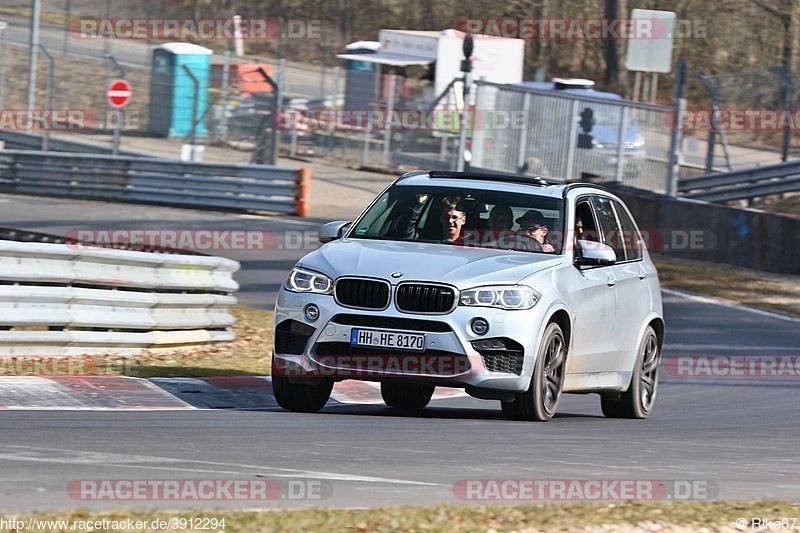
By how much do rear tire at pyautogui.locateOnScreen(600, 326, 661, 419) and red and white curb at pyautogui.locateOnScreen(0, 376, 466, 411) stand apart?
5.97ft

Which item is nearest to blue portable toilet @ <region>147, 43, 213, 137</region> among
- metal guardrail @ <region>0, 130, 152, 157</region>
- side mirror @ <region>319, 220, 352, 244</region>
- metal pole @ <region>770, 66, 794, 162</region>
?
metal guardrail @ <region>0, 130, 152, 157</region>

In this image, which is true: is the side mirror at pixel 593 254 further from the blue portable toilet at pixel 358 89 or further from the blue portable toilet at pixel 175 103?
the blue portable toilet at pixel 358 89

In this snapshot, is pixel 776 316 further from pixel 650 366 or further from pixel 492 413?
pixel 492 413

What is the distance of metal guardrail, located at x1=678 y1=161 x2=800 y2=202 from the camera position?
90.8ft

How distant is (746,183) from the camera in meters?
28.5

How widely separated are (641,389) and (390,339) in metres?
3.09

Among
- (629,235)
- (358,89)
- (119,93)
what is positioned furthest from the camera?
(358,89)

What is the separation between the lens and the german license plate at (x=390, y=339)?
8.64 m


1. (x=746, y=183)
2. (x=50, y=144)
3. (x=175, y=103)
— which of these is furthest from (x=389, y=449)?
(x=50, y=144)

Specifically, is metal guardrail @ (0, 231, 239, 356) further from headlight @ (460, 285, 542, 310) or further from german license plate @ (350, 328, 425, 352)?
headlight @ (460, 285, 542, 310)

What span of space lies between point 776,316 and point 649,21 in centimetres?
1495

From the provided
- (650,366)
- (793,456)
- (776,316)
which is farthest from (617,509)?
(776,316)

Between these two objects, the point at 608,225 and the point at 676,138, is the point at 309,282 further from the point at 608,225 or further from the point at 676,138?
the point at 676,138

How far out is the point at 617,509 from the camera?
625cm
